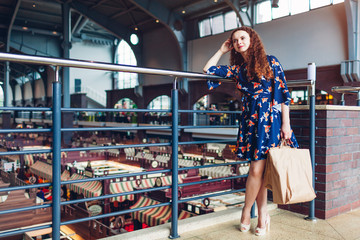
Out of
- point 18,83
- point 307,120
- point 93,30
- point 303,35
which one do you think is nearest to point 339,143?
point 307,120

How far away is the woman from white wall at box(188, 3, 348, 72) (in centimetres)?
1009

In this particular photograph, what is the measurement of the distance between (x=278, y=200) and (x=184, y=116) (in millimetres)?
14943

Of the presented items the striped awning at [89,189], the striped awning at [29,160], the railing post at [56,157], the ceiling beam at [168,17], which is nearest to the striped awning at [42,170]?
the striped awning at [89,189]

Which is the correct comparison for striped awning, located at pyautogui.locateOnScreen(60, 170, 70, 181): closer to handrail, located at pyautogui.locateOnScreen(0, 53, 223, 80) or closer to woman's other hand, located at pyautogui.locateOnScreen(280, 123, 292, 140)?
handrail, located at pyautogui.locateOnScreen(0, 53, 223, 80)

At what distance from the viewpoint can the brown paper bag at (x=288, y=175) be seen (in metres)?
1.65

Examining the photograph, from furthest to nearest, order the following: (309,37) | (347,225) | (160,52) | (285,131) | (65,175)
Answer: (160,52) → (309,37) → (65,175) → (347,225) → (285,131)

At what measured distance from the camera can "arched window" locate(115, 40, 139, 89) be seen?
24.1 meters

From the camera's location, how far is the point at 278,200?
5.41 ft

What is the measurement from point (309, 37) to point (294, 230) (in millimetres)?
10918

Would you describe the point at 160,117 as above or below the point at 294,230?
above

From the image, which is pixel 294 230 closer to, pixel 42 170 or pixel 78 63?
pixel 78 63

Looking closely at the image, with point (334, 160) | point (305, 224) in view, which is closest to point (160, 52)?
point (334, 160)

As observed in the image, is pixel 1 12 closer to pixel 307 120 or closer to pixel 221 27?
pixel 221 27

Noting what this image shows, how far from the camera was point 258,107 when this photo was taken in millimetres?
1785
